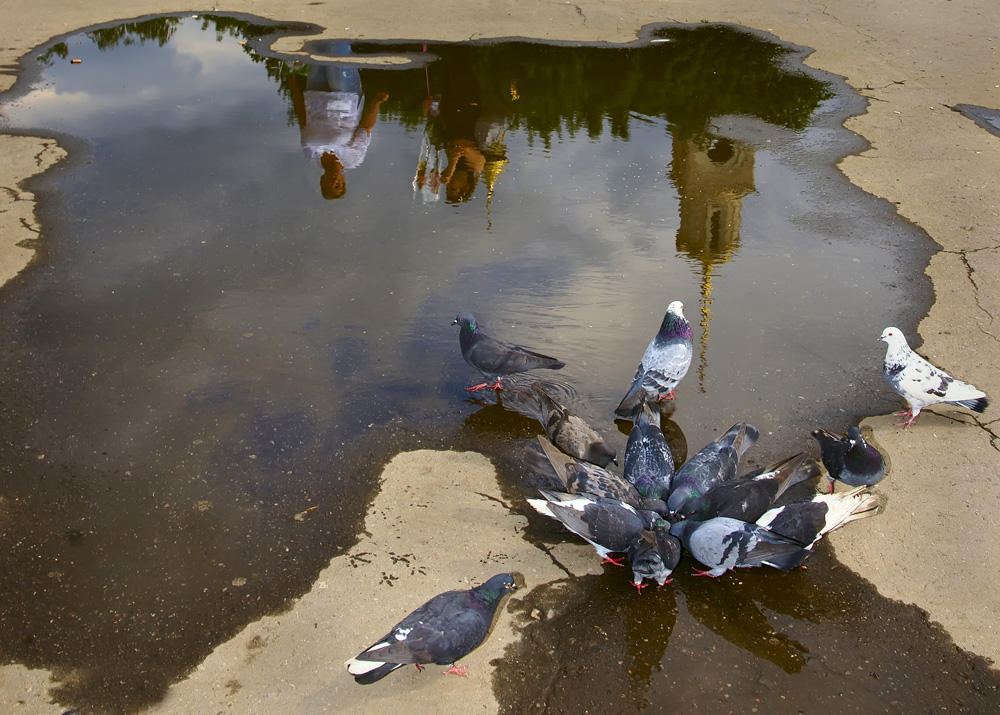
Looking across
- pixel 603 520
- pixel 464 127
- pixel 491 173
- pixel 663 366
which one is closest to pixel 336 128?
pixel 464 127

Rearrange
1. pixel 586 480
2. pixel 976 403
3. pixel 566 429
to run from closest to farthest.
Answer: pixel 586 480 < pixel 566 429 < pixel 976 403

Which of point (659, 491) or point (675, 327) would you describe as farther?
point (675, 327)

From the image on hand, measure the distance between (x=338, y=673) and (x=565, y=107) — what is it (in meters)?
8.07

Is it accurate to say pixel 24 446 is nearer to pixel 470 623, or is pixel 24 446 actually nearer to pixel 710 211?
pixel 470 623

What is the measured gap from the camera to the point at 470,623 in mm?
3889

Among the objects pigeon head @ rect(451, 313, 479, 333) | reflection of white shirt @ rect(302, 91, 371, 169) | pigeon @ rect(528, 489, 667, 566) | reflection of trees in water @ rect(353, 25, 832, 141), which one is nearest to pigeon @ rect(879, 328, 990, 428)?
pigeon @ rect(528, 489, 667, 566)

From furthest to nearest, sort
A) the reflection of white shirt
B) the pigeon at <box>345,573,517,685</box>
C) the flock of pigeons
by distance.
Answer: the reflection of white shirt, the flock of pigeons, the pigeon at <box>345,573,517,685</box>

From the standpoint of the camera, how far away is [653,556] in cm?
418

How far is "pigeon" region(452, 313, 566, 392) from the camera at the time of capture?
18.5ft

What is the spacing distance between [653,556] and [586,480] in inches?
26.6

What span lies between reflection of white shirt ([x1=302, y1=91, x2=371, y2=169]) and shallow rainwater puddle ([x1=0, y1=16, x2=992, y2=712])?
60 millimetres

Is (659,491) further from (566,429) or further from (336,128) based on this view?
(336,128)

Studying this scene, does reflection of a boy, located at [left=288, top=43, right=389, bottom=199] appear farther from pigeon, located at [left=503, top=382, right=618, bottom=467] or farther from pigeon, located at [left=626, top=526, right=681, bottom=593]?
pigeon, located at [left=626, top=526, right=681, bottom=593]

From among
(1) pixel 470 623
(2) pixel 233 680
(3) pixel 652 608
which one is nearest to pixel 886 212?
(3) pixel 652 608
